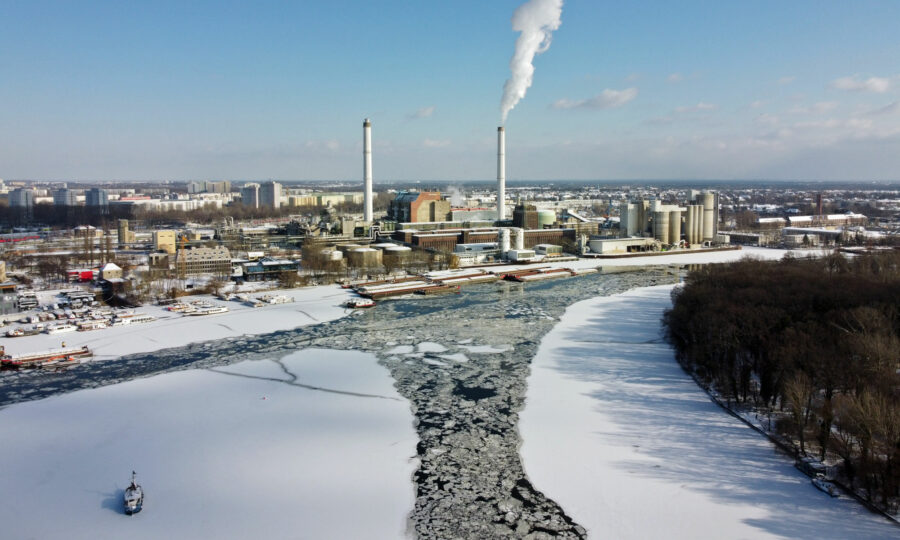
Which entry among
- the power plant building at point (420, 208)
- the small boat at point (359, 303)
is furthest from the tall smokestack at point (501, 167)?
the small boat at point (359, 303)

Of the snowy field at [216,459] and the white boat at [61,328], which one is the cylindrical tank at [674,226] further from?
the white boat at [61,328]

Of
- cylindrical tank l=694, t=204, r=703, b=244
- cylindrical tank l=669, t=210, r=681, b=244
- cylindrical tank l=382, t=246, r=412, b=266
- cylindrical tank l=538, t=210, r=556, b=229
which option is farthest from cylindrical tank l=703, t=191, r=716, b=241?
cylindrical tank l=382, t=246, r=412, b=266

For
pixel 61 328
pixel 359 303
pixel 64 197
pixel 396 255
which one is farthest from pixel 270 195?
pixel 61 328

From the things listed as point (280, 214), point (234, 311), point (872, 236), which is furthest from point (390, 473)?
point (280, 214)

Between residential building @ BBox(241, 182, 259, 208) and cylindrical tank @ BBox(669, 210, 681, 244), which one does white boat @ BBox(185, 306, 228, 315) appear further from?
residential building @ BBox(241, 182, 259, 208)

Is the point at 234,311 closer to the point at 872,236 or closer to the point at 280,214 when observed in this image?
the point at 872,236

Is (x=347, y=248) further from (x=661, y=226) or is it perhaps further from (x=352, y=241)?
(x=661, y=226)
